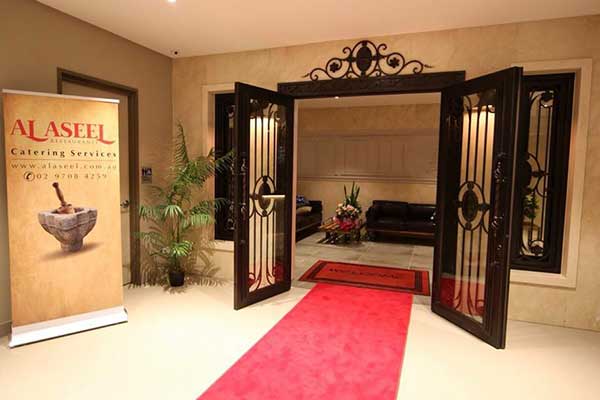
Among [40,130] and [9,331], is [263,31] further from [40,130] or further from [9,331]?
[9,331]

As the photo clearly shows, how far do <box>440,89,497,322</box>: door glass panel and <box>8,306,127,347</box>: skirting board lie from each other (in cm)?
316

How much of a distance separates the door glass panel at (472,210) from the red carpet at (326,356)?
567mm

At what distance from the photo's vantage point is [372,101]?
7.32m

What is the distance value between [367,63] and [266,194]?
1.79 m

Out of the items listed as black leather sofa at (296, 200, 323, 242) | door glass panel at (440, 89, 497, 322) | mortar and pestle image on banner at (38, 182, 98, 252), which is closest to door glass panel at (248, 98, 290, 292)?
mortar and pestle image on banner at (38, 182, 98, 252)

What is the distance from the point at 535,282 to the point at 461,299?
2.35 feet

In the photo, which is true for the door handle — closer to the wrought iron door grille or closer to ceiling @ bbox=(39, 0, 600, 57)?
ceiling @ bbox=(39, 0, 600, 57)

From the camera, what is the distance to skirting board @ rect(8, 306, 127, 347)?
9.58 ft

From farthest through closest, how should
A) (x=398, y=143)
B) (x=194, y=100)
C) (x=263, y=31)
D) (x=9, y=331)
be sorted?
(x=398, y=143)
(x=194, y=100)
(x=263, y=31)
(x=9, y=331)

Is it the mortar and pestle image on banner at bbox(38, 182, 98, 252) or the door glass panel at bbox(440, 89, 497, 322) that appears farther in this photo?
the door glass panel at bbox(440, 89, 497, 322)

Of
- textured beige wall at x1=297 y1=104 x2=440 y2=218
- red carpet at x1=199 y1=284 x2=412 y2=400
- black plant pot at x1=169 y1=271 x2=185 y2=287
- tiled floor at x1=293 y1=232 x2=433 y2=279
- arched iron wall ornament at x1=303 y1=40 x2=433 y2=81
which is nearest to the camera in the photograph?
red carpet at x1=199 y1=284 x2=412 y2=400

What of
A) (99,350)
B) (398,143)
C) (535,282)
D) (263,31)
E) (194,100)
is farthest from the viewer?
(398,143)

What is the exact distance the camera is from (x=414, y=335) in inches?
128

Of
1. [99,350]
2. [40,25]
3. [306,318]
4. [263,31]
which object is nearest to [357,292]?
[306,318]
